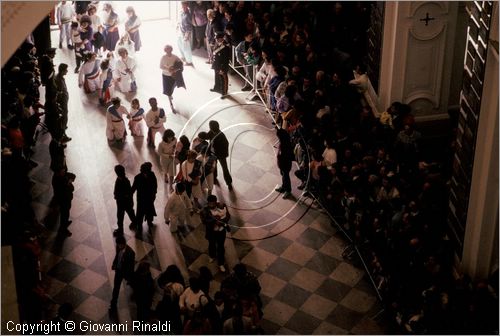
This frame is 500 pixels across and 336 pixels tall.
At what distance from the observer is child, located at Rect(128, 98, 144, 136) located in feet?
72.6

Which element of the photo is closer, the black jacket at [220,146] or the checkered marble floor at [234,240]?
the checkered marble floor at [234,240]

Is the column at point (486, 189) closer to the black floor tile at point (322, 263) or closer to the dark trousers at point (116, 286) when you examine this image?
the black floor tile at point (322, 263)

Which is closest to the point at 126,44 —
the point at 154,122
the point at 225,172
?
the point at 154,122

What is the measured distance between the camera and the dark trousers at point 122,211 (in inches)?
752

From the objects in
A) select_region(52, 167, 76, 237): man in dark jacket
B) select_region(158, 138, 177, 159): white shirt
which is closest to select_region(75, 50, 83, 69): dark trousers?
select_region(158, 138, 177, 159): white shirt

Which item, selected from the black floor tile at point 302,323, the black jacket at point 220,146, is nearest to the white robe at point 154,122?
the black jacket at point 220,146

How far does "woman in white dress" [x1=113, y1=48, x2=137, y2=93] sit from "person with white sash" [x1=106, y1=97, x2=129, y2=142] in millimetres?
2096

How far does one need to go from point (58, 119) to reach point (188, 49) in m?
4.75

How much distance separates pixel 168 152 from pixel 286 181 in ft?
7.74

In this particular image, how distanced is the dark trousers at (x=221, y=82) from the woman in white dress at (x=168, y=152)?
12.9 ft

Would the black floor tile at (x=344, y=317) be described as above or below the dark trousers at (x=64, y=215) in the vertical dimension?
below

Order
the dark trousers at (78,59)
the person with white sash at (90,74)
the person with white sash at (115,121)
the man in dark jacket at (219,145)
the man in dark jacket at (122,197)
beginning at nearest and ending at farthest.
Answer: the man in dark jacket at (122,197) → the man in dark jacket at (219,145) → the person with white sash at (115,121) → the person with white sash at (90,74) → the dark trousers at (78,59)

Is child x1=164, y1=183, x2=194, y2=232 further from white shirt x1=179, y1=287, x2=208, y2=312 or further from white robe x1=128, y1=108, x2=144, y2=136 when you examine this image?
white robe x1=128, y1=108, x2=144, y2=136

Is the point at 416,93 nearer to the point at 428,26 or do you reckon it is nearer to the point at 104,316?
the point at 428,26
